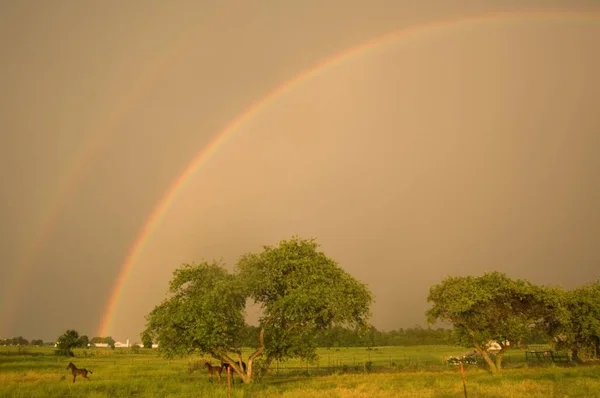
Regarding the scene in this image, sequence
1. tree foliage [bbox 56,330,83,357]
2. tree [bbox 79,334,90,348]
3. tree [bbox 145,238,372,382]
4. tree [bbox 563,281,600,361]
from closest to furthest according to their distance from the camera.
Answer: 1. tree [bbox 145,238,372,382]
2. tree [bbox 563,281,600,361]
3. tree foliage [bbox 56,330,83,357]
4. tree [bbox 79,334,90,348]

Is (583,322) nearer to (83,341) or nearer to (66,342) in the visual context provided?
(66,342)

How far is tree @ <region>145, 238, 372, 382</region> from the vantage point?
30.6m

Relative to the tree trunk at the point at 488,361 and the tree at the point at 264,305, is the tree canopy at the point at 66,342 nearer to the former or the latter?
the tree at the point at 264,305

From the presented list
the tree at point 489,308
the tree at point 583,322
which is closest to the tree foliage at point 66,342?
the tree at point 489,308

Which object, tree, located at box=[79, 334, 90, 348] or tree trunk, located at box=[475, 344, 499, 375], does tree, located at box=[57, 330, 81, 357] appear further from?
tree trunk, located at box=[475, 344, 499, 375]

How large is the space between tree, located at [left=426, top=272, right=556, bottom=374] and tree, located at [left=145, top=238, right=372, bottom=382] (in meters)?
14.2

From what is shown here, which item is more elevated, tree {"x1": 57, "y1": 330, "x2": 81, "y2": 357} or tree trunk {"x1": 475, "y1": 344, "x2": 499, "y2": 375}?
tree {"x1": 57, "y1": 330, "x2": 81, "y2": 357}

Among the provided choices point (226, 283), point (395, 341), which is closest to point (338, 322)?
point (226, 283)

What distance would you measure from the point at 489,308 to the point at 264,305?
2390 centimetres

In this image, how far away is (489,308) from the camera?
44.0 metres

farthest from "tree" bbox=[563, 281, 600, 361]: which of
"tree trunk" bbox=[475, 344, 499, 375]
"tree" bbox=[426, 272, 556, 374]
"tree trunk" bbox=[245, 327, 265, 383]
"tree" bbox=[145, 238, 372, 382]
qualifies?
"tree trunk" bbox=[245, 327, 265, 383]

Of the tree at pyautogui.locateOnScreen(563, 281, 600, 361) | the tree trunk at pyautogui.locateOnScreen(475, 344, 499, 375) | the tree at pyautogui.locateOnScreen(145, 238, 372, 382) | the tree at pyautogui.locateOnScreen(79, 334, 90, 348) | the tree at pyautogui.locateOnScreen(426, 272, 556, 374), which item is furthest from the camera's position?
the tree at pyautogui.locateOnScreen(79, 334, 90, 348)

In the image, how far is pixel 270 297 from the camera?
33500 mm

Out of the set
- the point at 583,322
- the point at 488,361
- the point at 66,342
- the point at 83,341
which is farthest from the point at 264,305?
the point at 83,341
